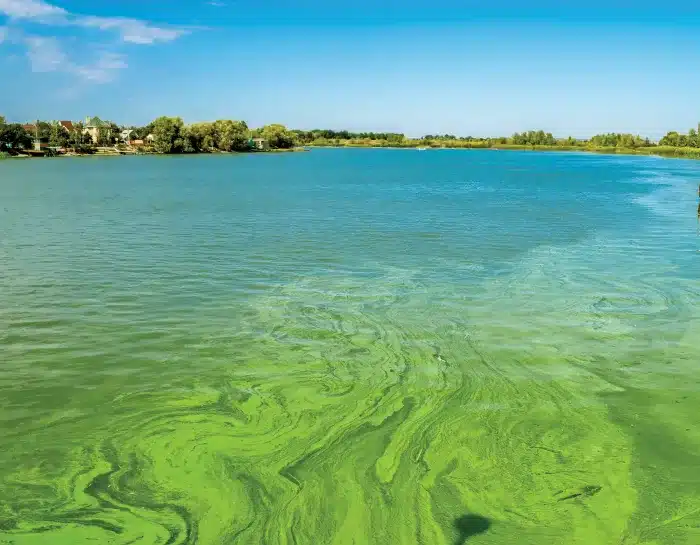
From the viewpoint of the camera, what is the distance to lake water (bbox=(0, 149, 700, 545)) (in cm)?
566

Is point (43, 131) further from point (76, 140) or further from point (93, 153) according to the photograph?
point (93, 153)

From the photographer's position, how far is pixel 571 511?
5699 mm

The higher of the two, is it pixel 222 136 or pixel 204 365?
pixel 222 136

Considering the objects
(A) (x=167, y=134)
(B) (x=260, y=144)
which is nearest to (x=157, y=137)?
(A) (x=167, y=134)

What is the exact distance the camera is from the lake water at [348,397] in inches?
223

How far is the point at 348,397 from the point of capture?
828 centimetres

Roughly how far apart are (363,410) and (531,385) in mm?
2627

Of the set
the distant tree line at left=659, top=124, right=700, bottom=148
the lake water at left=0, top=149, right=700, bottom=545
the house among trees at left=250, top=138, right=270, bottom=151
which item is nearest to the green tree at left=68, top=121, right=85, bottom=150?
the house among trees at left=250, top=138, right=270, bottom=151

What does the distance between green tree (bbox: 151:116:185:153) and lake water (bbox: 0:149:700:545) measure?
118892mm

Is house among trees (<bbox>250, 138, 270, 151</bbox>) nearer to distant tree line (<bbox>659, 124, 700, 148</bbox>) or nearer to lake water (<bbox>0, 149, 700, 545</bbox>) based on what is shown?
distant tree line (<bbox>659, 124, 700, 148</bbox>)

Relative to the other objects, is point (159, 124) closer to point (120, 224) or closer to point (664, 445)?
point (120, 224)

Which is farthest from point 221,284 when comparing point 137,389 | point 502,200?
point 502,200

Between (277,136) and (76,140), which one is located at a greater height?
(277,136)

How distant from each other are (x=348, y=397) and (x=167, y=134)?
133 meters
